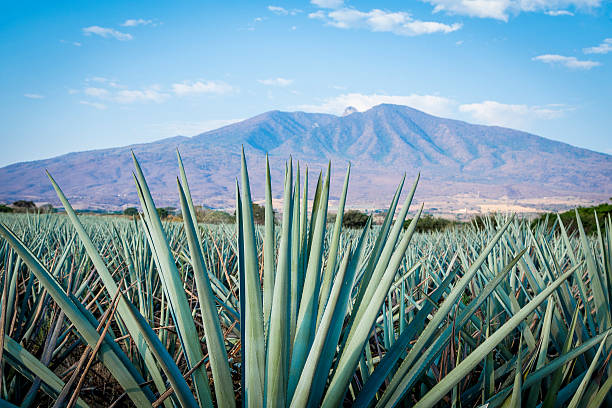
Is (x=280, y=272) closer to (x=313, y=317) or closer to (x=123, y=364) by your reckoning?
(x=313, y=317)

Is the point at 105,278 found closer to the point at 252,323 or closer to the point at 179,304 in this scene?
the point at 179,304

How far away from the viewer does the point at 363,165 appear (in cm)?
14862

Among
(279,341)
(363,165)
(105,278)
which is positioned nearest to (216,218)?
(105,278)

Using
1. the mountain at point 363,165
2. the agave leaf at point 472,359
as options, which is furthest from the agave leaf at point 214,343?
the mountain at point 363,165

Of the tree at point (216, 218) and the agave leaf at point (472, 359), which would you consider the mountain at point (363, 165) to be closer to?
the tree at point (216, 218)

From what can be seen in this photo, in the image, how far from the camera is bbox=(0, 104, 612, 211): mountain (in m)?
96.6

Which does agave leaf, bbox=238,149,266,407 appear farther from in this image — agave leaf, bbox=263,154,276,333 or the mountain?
the mountain

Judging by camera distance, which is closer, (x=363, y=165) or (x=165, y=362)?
(x=165, y=362)

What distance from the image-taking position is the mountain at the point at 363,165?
96.6 meters

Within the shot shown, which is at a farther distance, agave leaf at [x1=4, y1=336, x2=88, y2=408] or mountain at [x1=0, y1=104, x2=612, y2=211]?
mountain at [x1=0, y1=104, x2=612, y2=211]

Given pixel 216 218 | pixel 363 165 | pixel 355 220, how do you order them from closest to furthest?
pixel 216 218 < pixel 355 220 < pixel 363 165

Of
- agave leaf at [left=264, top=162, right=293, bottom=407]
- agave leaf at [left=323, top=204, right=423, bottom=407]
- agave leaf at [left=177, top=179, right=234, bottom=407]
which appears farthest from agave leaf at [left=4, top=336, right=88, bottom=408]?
agave leaf at [left=323, top=204, right=423, bottom=407]

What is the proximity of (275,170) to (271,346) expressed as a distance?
120 metres

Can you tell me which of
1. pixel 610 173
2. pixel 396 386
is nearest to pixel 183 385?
pixel 396 386
